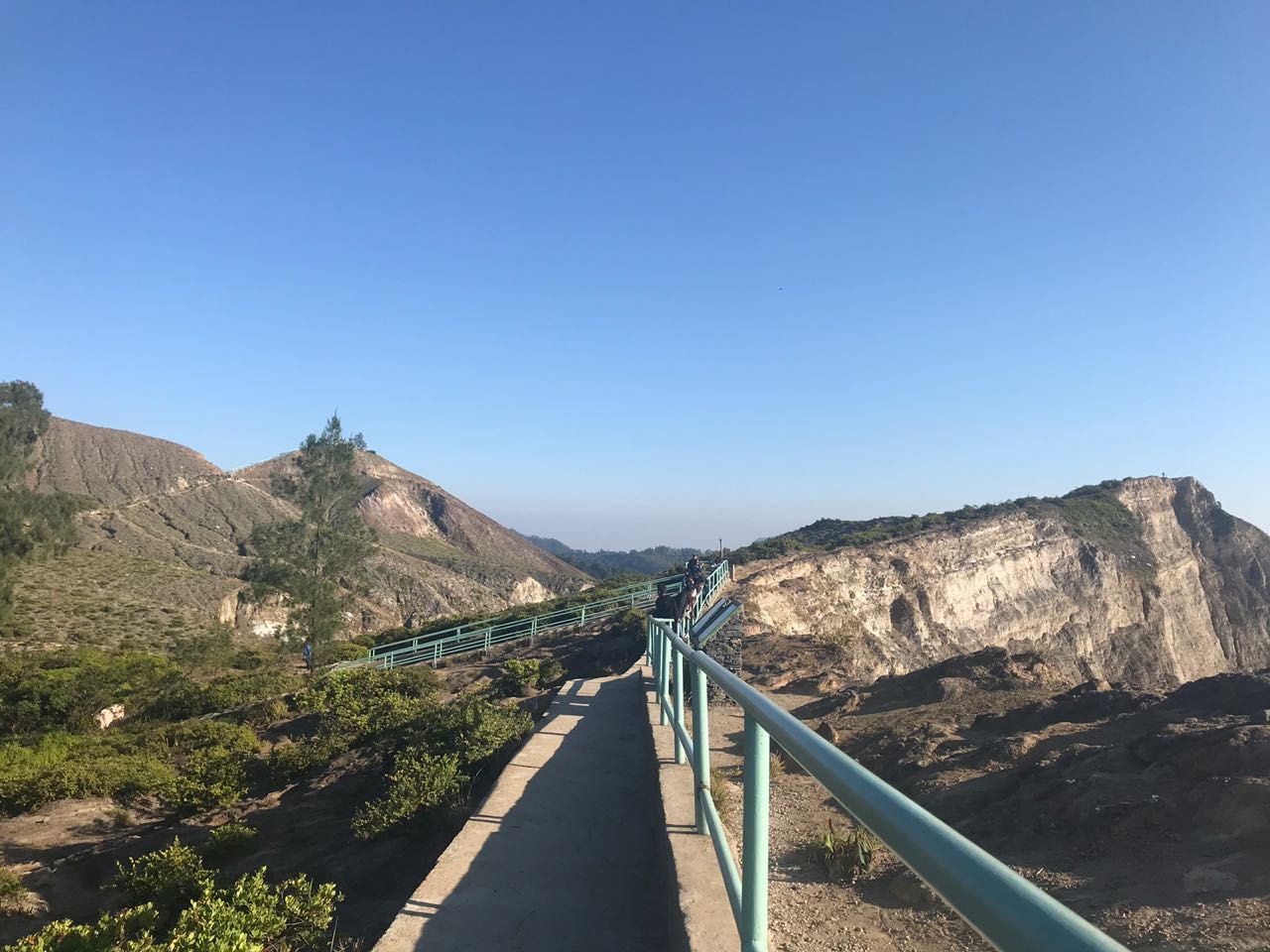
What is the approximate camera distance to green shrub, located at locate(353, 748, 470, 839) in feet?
20.8

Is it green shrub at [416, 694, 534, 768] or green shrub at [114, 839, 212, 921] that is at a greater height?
green shrub at [416, 694, 534, 768]

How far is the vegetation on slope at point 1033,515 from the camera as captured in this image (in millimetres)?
37875

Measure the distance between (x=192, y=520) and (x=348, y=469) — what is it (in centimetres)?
4981

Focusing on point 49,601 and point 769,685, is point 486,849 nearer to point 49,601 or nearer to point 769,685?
point 769,685

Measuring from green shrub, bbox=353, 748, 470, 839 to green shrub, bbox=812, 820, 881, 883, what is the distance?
3.28m

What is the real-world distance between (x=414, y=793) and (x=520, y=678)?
7878 mm

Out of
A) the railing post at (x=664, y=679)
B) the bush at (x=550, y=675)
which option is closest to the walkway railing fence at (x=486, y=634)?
the bush at (x=550, y=675)

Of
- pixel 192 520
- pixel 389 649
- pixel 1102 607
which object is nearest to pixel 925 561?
pixel 1102 607

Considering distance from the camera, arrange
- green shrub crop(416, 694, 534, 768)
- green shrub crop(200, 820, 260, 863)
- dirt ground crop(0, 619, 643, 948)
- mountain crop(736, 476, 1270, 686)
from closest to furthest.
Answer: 1. dirt ground crop(0, 619, 643, 948)
2. green shrub crop(200, 820, 260, 863)
3. green shrub crop(416, 694, 534, 768)
4. mountain crop(736, 476, 1270, 686)

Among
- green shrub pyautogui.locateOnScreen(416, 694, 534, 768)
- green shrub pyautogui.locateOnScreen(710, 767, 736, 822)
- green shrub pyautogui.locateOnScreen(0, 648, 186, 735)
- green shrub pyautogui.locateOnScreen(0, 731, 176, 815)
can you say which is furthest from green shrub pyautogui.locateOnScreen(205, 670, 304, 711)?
green shrub pyautogui.locateOnScreen(710, 767, 736, 822)

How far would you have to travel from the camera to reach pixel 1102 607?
133 feet

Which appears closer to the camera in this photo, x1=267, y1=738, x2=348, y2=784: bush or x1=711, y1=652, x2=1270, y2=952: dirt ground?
x1=711, y1=652, x2=1270, y2=952: dirt ground

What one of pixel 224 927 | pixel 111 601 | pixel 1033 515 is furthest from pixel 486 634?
pixel 1033 515

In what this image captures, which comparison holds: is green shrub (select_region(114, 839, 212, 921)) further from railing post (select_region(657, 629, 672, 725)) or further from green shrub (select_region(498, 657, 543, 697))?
green shrub (select_region(498, 657, 543, 697))
